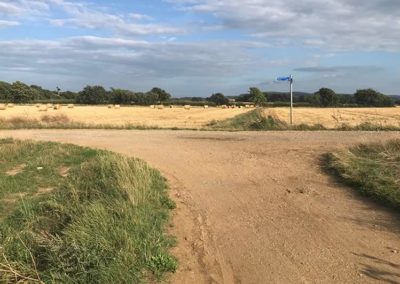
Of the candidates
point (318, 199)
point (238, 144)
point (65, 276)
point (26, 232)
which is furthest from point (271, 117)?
point (65, 276)

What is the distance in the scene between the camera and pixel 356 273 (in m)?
6.00

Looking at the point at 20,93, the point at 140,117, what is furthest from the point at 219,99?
the point at 140,117

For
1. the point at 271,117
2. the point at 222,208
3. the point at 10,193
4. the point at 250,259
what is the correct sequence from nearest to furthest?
the point at 250,259 → the point at 222,208 → the point at 10,193 → the point at 271,117

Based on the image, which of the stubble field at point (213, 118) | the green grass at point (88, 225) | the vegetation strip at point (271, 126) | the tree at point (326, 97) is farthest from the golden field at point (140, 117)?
the tree at point (326, 97)

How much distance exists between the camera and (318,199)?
9078 mm

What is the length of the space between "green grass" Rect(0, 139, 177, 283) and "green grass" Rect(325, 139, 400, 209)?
133 inches

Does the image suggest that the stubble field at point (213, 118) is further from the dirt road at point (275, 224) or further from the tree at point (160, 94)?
the tree at point (160, 94)

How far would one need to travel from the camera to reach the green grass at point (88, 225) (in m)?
5.89

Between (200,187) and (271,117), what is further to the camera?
Result: (271,117)

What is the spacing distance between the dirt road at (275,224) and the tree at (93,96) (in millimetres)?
69450

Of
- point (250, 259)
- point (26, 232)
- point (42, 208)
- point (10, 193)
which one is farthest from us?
point (10, 193)

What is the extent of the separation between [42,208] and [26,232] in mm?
2034

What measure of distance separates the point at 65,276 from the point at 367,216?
455 cm

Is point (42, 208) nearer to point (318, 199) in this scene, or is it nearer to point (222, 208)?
point (222, 208)
